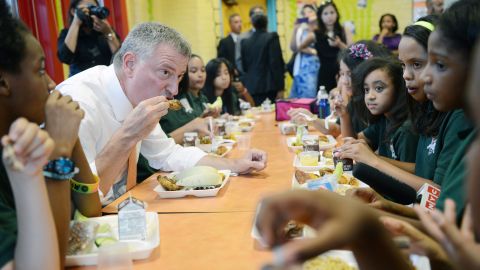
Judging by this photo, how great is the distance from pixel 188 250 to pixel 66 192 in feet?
1.20

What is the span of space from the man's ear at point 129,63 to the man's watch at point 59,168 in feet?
3.38

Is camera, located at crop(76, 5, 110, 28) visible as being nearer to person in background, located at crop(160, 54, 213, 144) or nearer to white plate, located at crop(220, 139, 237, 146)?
person in background, located at crop(160, 54, 213, 144)

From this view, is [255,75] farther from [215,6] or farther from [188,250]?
[188,250]

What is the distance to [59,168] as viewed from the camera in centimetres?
111

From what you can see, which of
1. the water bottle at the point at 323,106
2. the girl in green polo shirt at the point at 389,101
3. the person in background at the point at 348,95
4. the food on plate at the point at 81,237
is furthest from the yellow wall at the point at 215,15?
the food on plate at the point at 81,237

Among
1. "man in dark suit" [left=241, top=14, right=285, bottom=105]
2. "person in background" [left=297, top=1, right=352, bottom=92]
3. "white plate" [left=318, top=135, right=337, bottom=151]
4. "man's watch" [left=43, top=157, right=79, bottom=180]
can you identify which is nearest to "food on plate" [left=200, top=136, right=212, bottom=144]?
"white plate" [left=318, top=135, right=337, bottom=151]

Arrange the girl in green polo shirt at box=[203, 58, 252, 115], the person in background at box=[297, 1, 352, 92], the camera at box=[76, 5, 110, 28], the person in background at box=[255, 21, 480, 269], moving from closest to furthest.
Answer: the person in background at box=[255, 21, 480, 269]
the camera at box=[76, 5, 110, 28]
the girl in green polo shirt at box=[203, 58, 252, 115]
the person in background at box=[297, 1, 352, 92]

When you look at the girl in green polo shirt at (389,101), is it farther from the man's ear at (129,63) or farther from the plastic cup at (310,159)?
the man's ear at (129,63)

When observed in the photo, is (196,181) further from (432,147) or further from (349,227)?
(349,227)

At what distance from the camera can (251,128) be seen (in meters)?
3.68

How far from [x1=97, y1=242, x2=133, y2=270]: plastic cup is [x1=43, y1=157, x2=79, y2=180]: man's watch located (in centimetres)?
21

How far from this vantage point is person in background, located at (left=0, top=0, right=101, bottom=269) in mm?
995

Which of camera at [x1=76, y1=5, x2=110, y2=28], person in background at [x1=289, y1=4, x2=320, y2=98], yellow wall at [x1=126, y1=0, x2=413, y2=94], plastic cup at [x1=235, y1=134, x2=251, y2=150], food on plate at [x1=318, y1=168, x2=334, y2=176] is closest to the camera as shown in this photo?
food on plate at [x1=318, y1=168, x2=334, y2=176]

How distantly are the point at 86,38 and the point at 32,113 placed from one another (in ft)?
9.40
